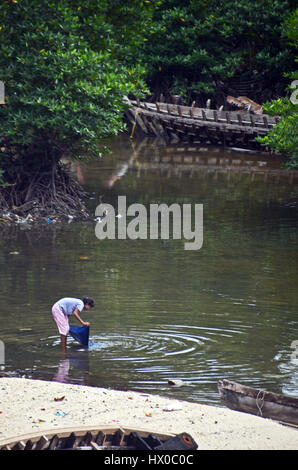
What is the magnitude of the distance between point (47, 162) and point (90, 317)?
9386 mm

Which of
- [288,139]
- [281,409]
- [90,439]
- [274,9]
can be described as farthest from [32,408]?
[274,9]

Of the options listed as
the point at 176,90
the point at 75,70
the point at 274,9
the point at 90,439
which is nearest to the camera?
the point at 90,439

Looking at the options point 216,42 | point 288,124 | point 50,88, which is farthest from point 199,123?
point 50,88

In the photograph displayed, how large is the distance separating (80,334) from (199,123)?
27.1 meters

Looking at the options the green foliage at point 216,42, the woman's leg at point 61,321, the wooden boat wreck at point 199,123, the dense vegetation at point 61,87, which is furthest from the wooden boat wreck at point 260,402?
the green foliage at point 216,42

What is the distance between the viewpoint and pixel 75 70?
20719 millimetres

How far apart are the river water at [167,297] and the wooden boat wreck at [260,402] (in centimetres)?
62

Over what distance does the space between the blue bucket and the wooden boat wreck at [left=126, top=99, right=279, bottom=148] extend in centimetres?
2434

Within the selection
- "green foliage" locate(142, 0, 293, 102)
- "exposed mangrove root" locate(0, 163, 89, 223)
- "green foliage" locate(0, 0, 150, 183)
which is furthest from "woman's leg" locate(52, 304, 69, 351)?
"green foliage" locate(142, 0, 293, 102)

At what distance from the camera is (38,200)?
22547 mm

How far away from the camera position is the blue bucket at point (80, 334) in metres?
12.7

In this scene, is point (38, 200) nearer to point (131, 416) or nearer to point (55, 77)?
point (55, 77)

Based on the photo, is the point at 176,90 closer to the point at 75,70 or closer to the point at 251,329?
the point at 75,70

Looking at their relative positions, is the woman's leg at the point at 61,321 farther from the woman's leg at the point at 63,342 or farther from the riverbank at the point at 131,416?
the riverbank at the point at 131,416
